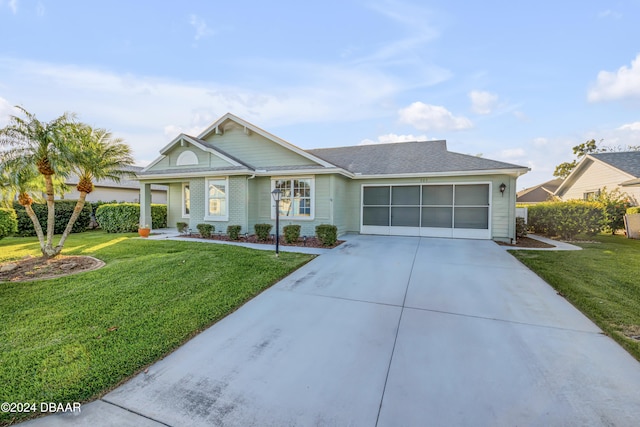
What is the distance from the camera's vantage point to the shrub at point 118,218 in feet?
43.1

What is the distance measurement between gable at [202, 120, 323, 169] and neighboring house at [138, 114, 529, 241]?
4 centimetres

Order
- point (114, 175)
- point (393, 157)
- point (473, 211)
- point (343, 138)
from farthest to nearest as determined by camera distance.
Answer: point (343, 138), point (393, 157), point (473, 211), point (114, 175)

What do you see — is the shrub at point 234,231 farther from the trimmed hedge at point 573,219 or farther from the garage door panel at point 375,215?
the trimmed hedge at point 573,219

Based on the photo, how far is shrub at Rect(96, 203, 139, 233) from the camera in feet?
43.1

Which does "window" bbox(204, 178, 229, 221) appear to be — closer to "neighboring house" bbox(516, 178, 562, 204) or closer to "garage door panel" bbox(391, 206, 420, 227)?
"garage door panel" bbox(391, 206, 420, 227)

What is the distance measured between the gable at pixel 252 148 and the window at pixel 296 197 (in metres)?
0.72

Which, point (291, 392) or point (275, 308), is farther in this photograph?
point (275, 308)

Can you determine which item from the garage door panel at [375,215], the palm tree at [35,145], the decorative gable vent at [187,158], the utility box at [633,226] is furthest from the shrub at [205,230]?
the utility box at [633,226]

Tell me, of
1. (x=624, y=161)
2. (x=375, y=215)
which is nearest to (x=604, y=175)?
(x=624, y=161)

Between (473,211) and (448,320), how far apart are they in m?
8.32

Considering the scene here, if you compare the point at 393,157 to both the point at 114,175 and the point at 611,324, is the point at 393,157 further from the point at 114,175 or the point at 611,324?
the point at 114,175

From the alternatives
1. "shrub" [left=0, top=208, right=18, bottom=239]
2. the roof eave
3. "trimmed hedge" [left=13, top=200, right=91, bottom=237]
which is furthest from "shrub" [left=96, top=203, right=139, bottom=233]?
the roof eave

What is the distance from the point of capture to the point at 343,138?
2072 centimetres

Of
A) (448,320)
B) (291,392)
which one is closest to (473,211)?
(448,320)
